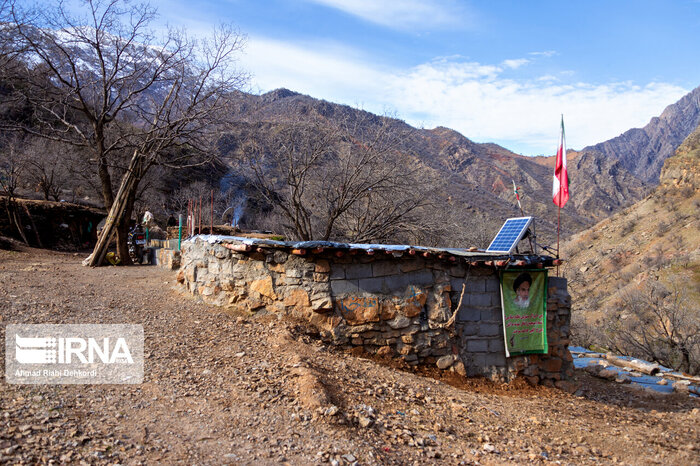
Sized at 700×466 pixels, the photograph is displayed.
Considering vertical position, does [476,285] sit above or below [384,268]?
below

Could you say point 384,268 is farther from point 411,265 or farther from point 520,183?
point 520,183

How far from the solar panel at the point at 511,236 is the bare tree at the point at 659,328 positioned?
331 inches

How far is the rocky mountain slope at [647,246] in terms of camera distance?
68.3 feet

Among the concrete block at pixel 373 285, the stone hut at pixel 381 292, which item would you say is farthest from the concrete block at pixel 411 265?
the concrete block at pixel 373 285

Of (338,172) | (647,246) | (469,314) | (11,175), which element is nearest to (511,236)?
(469,314)

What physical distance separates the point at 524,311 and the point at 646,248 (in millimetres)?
21607

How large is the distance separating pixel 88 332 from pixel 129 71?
9.40 meters

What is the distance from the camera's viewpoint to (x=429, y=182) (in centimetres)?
1412

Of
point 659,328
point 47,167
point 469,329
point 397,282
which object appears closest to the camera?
point 397,282

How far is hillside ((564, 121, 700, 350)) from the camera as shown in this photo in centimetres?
2045

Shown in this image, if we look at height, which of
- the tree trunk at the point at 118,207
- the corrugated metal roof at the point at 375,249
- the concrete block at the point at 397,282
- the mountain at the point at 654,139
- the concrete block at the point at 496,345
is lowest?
the concrete block at the point at 496,345

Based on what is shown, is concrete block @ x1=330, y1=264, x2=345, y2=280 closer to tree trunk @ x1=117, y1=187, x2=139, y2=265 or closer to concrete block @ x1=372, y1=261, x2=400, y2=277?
concrete block @ x1=372, y1=261, x2=400, y2=277

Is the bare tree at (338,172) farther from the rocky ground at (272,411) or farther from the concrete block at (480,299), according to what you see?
the rocky ground at (272,411)

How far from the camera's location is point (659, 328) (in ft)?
50.7
